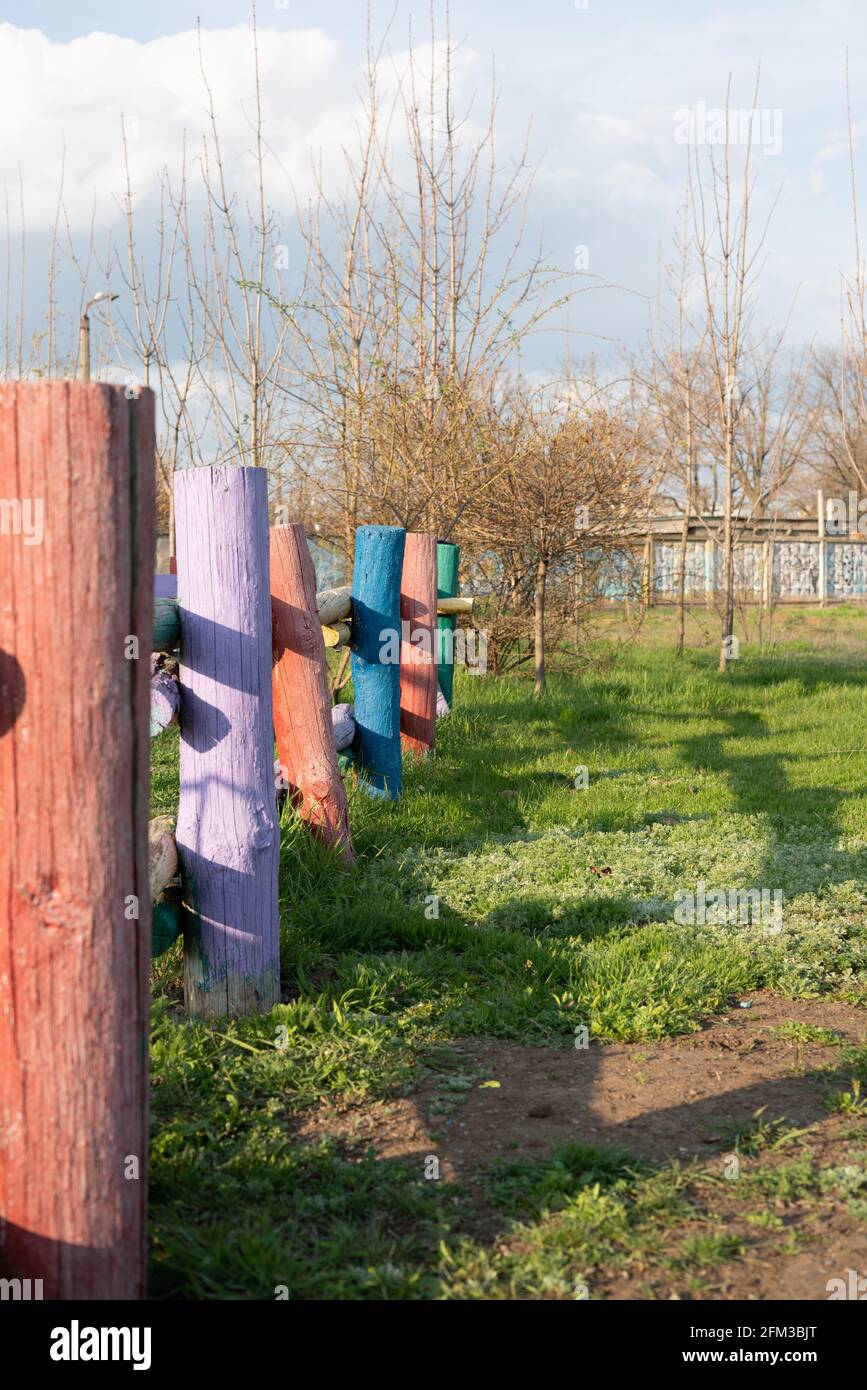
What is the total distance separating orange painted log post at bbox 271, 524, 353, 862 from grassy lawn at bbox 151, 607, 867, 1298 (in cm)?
18

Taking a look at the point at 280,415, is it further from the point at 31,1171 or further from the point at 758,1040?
the point at 31,1171

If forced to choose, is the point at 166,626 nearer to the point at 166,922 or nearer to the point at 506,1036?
the point at 166,922

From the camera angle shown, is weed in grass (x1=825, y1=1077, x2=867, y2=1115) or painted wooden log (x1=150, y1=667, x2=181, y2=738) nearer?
weed in grass (x1=825, y1=1077, x2=867, y2=1115)

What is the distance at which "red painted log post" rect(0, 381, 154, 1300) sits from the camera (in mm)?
2027

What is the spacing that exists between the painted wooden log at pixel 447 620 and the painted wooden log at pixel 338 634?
101 inches

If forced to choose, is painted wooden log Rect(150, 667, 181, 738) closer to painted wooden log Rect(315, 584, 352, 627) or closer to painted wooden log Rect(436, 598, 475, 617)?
painted wooden log Rect(315, 584, 352, 627)

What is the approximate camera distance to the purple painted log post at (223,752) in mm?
3723

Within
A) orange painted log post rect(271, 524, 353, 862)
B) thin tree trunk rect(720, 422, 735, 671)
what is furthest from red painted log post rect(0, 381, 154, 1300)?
thin tree trunk rect(720, 422, 735, 671)

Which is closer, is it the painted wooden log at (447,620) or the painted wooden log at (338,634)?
the painted wooden log at (338,634)

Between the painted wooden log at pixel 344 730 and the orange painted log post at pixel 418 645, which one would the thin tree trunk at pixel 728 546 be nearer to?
the orange painted log post at pixel 418 645

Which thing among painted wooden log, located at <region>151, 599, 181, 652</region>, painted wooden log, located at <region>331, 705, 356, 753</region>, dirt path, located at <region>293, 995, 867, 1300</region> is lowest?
dirt path, located at <region>293, 995, 867, 1300</region>

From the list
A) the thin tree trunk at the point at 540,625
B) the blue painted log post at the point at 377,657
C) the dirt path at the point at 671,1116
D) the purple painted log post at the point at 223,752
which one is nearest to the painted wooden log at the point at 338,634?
the blue painted log post at the point at 377,657

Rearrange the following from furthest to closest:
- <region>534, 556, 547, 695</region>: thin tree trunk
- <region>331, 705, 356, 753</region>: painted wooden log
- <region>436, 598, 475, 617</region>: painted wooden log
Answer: <region>534, 556, 547, 695</region>: thin tree trunk → <region>436, 598, 475, 617</region>: painted wooden log → <region>331, 705, 356, 753</region>: painted wooden log
